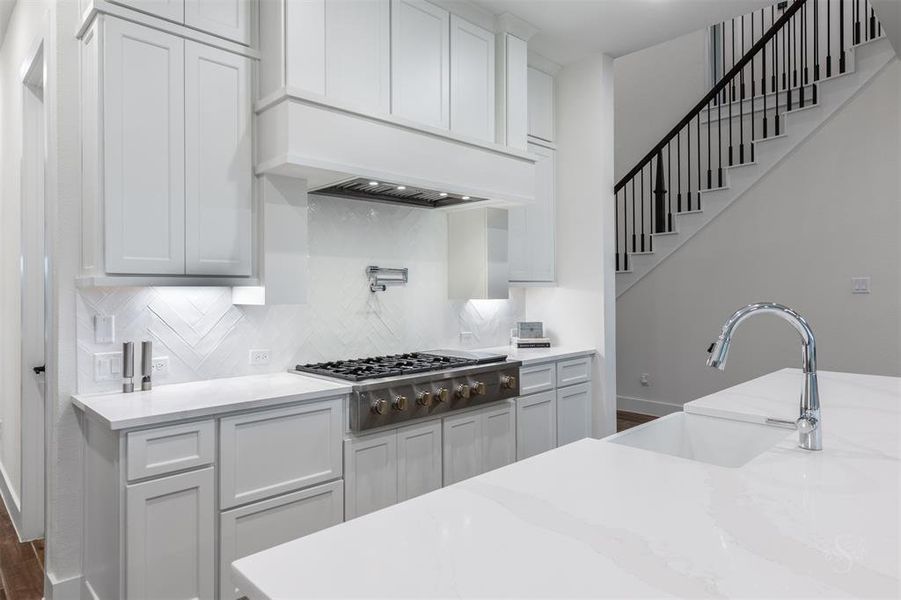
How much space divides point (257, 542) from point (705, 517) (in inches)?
75.8

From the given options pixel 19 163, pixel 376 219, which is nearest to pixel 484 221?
pixel 376 219

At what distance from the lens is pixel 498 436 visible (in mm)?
3414

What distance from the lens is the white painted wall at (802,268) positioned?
452 cm

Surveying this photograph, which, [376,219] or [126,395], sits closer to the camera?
[126,395]

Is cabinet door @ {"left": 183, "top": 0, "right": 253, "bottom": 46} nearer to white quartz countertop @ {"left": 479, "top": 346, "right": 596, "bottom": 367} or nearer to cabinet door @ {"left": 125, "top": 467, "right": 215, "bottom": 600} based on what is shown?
cabinet door @ {"left": 125, "top": 467, "right": 215, "bottom": 600}

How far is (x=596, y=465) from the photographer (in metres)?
1.37

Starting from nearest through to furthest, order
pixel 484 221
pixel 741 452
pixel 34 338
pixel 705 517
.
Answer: pixel 705 517
pixel 741 452
pixel 34 338
pixel 484 221

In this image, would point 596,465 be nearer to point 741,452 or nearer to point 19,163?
point 741,452

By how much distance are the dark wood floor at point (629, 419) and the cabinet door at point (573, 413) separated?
5.33ft

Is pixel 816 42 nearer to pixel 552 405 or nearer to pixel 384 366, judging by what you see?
pixel 552 405

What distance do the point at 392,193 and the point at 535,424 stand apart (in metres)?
1.75

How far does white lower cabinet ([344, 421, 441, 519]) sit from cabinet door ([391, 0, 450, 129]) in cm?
174

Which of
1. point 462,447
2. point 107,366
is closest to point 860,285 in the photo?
point 462,447

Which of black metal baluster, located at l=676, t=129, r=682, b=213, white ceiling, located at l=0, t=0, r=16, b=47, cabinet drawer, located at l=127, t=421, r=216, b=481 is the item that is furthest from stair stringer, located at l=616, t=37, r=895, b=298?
white ceiling, located at l=0, t=0, r=16, b=47
